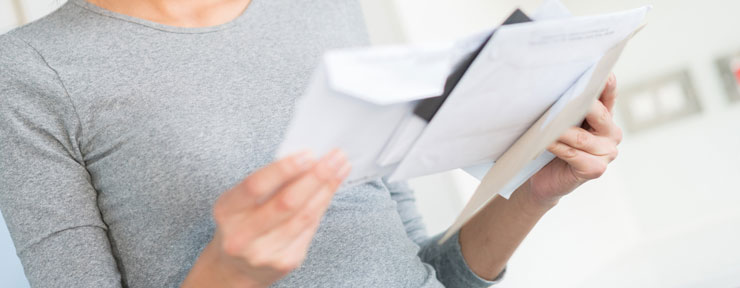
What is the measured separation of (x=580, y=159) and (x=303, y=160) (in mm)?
326

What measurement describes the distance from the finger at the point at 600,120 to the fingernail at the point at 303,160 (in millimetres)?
308

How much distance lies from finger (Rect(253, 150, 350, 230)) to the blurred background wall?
3.45 ft

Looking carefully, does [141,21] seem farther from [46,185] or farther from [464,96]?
[464,96]

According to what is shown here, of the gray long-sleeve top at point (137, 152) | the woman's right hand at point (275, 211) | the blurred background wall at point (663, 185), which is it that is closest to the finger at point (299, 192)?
the woman's right hand at point (275, 211)

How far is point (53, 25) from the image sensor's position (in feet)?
2.21

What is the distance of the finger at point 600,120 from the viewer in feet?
1.91

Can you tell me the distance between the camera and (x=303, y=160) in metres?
0.38

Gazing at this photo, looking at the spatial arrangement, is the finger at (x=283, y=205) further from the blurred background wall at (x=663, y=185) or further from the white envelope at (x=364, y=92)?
the blurred background wall at (x=663, y=185)

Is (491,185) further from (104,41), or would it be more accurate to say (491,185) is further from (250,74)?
(104,41)

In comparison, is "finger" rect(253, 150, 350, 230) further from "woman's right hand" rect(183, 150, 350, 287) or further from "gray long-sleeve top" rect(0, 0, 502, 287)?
"gray long-sleeve top" rect(0, 0, 502, 287)

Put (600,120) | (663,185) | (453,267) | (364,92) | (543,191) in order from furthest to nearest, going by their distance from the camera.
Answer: (663,185) < (453,267) < (543,191) < (600,120) < (364,92)

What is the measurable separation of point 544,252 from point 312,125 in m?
1.10

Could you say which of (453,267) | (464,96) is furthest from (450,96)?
(453,267)

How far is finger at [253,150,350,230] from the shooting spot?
38 centimetres
